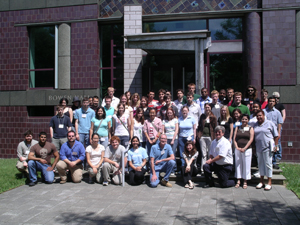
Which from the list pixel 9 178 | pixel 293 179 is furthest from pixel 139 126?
pixel 293 179

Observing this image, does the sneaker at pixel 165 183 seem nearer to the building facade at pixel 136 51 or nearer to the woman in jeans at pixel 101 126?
the woman in jeans at pixel 101 126

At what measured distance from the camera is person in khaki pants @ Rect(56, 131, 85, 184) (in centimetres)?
841

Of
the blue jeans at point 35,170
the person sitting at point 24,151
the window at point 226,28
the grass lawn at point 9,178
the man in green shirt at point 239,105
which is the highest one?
the window at point 226,28

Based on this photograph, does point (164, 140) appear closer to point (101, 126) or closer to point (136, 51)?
point (101, 126)

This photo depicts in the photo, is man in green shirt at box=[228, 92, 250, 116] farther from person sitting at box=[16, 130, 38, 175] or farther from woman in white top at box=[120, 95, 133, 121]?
person sitting at box=[16, 130, 38, 175]

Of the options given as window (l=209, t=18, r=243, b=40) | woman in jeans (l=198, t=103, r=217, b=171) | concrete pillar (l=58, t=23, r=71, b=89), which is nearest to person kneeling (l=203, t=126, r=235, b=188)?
woman in jeans (l=198, t=103, r=217, b=171)

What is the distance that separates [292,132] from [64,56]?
29.8 ft

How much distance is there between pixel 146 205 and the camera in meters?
6.34

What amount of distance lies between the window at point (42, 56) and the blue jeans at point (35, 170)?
18.1 ft

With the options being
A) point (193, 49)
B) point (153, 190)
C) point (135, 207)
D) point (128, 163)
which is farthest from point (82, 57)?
point (135, 207)

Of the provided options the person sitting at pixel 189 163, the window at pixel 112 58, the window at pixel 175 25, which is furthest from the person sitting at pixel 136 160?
the window at pixel 175 25

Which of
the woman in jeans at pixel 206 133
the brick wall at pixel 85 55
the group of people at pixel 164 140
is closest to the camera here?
the group of people at pixel 164 140

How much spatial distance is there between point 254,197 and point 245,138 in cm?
153

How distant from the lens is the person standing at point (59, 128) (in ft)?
30.6
